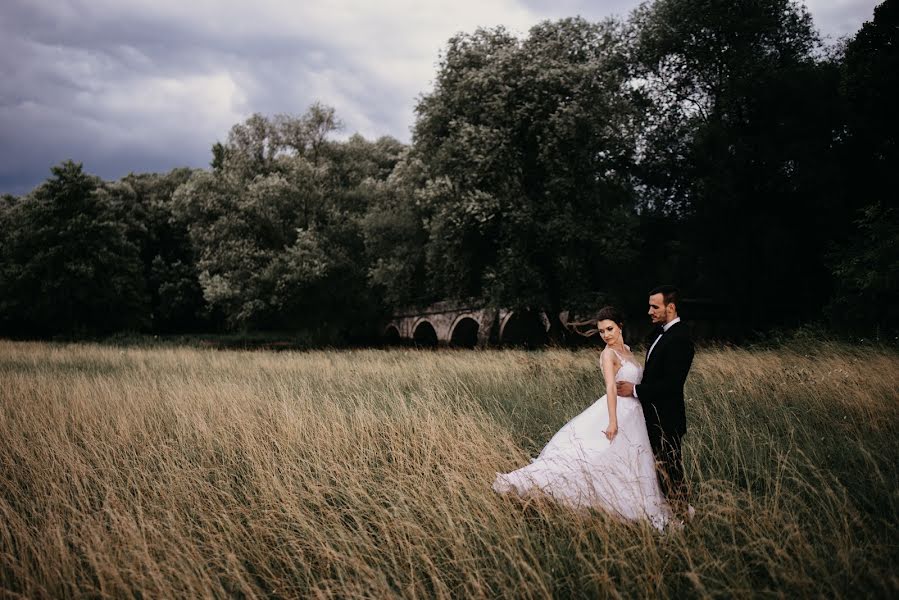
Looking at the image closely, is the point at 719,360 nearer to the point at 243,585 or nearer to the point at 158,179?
the point at 243,585

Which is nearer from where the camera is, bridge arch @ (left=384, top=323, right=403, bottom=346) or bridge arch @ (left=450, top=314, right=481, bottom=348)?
bridge arch @ (left=450, top=314, right=481, bottom=348)

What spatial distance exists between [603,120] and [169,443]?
611 inches

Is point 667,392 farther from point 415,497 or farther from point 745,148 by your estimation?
point 745,148

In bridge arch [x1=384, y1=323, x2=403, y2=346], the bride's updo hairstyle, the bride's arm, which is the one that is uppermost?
the bride's updo hairstyle

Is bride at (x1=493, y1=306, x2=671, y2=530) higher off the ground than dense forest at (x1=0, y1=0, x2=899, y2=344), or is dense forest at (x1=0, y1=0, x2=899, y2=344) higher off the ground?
dense forest at (x1=0, y1=0, x2=899, y2=344)

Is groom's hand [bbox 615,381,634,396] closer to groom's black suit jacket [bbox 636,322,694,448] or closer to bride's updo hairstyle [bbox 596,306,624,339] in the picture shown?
groom's black suit jacket [bbox 636,322,694,448]

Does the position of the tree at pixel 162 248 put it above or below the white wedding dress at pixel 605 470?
above

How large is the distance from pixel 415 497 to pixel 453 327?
23770 mm

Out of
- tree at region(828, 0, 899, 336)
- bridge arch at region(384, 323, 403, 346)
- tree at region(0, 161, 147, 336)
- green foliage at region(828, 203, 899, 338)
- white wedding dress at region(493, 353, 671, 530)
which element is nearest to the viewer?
white wedding dress at region(493, 353, 671, 530)

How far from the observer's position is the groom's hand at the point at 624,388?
3.67 m

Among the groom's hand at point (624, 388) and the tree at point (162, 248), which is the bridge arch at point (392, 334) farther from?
the groom's hand at point (624, 388)

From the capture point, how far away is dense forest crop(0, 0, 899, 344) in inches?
647

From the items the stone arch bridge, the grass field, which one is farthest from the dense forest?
the grass field

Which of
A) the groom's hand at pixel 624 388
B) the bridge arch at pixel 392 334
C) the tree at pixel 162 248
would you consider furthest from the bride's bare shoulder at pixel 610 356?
the tree at pixel 162 248
